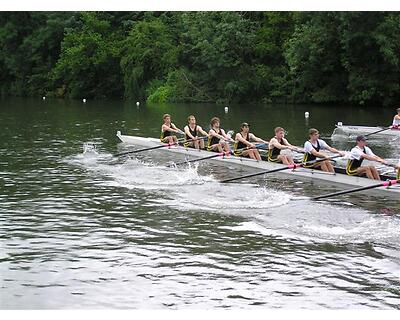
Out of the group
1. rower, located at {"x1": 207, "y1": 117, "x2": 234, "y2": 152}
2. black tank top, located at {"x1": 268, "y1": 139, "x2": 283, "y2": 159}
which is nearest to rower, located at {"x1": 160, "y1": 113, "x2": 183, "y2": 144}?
rower, located at {"x1": 207, "y1": 117, "x2": 234, "y2": 152}

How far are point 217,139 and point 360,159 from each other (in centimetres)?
569

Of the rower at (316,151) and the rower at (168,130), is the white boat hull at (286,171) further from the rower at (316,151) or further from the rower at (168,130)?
the rower at (168,130)

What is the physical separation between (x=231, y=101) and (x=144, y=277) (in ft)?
132

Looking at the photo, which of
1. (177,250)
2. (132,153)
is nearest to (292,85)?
(132,153)

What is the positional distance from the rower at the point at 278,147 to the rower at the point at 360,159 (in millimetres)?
2007

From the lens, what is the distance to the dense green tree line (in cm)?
3956

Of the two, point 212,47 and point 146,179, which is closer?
point 146,179

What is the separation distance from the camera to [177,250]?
996cm

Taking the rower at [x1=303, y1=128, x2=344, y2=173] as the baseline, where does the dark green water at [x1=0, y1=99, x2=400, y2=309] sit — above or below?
below

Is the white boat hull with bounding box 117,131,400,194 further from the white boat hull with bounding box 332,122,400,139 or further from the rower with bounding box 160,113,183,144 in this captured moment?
the white boat hull with bounding box 332,122,400,139

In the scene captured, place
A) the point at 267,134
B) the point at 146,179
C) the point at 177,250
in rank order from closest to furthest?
1. the point at 177,250
2. the point at 146,179
3. the point at 267,134

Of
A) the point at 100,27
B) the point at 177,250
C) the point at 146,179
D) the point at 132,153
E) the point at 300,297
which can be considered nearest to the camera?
the point at 300,297

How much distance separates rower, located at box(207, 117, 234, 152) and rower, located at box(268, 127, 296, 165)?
2058 mm

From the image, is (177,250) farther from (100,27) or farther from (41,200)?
(100,27)
